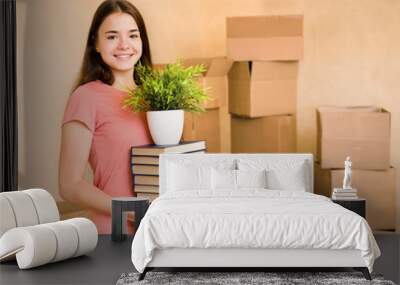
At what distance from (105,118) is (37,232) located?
2026 mm

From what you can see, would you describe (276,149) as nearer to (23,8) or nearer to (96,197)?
(96,197)

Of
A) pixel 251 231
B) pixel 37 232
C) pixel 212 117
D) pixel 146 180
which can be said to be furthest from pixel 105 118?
pixel 251 231

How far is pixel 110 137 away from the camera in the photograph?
7527 mm

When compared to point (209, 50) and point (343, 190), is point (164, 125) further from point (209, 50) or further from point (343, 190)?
point (343, 190)

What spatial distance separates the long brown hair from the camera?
7664 millimetres

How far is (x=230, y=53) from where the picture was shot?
740cm

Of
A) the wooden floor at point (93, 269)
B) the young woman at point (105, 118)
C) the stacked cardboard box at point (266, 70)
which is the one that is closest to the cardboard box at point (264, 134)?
the stacked cardboard box at point (266, 70)

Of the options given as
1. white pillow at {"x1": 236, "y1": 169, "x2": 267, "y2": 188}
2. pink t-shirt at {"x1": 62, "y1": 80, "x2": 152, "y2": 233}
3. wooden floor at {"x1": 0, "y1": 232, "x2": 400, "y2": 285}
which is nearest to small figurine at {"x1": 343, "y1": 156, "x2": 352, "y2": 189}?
wooden floor at {"x1": 0, "y1": 232, "x2": 400, "y2": 285}

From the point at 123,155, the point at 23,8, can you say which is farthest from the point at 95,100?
the point at 23,8

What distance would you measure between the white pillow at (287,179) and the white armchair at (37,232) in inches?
55.8

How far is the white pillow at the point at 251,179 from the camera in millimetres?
6477

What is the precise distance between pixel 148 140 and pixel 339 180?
1.70 meters

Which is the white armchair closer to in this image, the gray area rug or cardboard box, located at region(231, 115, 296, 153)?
the gray area rug

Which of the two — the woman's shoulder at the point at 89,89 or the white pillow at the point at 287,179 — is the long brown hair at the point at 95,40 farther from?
the white pillow at the point at 287,179
